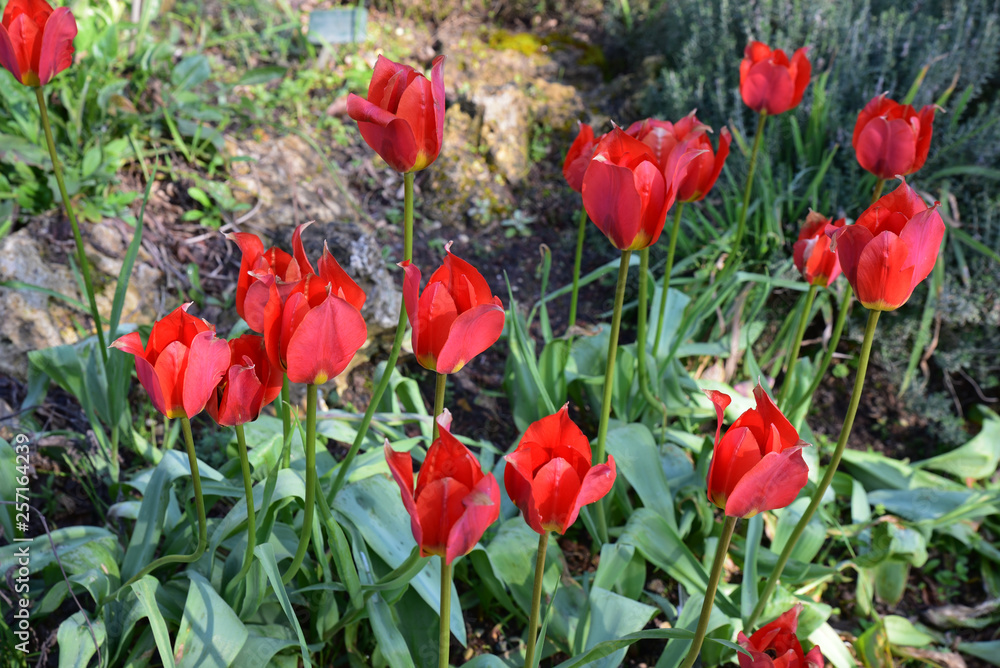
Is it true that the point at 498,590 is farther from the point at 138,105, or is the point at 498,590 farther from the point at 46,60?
the point at 138,105

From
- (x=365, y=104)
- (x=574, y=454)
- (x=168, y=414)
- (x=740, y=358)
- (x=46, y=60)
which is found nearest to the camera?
(x=574, y=454)

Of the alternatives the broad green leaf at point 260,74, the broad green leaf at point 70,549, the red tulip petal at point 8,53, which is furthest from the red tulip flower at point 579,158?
the broad green leaf at point 260,74

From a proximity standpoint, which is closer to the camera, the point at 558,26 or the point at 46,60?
the point at 46,60

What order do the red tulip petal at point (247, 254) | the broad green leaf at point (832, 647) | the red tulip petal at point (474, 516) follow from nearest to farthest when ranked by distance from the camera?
the red tulip petal at point (474, 516), the red tulip petal at point (247, 254), the broad green leaf at point (832, 647)

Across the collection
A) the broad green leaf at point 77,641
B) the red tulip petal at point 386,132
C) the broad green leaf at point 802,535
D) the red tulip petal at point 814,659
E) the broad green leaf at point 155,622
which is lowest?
the broad green leaf at point 802,535

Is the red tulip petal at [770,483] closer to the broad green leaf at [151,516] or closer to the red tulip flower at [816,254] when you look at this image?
the red tulip flower at [816,254]

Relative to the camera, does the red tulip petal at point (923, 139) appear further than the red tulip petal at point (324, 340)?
Yes

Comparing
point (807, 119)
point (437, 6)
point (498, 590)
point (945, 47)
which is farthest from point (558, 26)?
point (498, 590)

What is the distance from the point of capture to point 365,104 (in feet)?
3.76

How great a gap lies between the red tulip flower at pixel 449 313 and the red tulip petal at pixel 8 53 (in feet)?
3.53

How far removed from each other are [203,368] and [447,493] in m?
0.43

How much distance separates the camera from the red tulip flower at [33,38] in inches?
57.2

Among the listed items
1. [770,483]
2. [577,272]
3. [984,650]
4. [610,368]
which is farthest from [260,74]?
[984,650]

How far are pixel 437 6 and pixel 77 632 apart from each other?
13.7 feet
